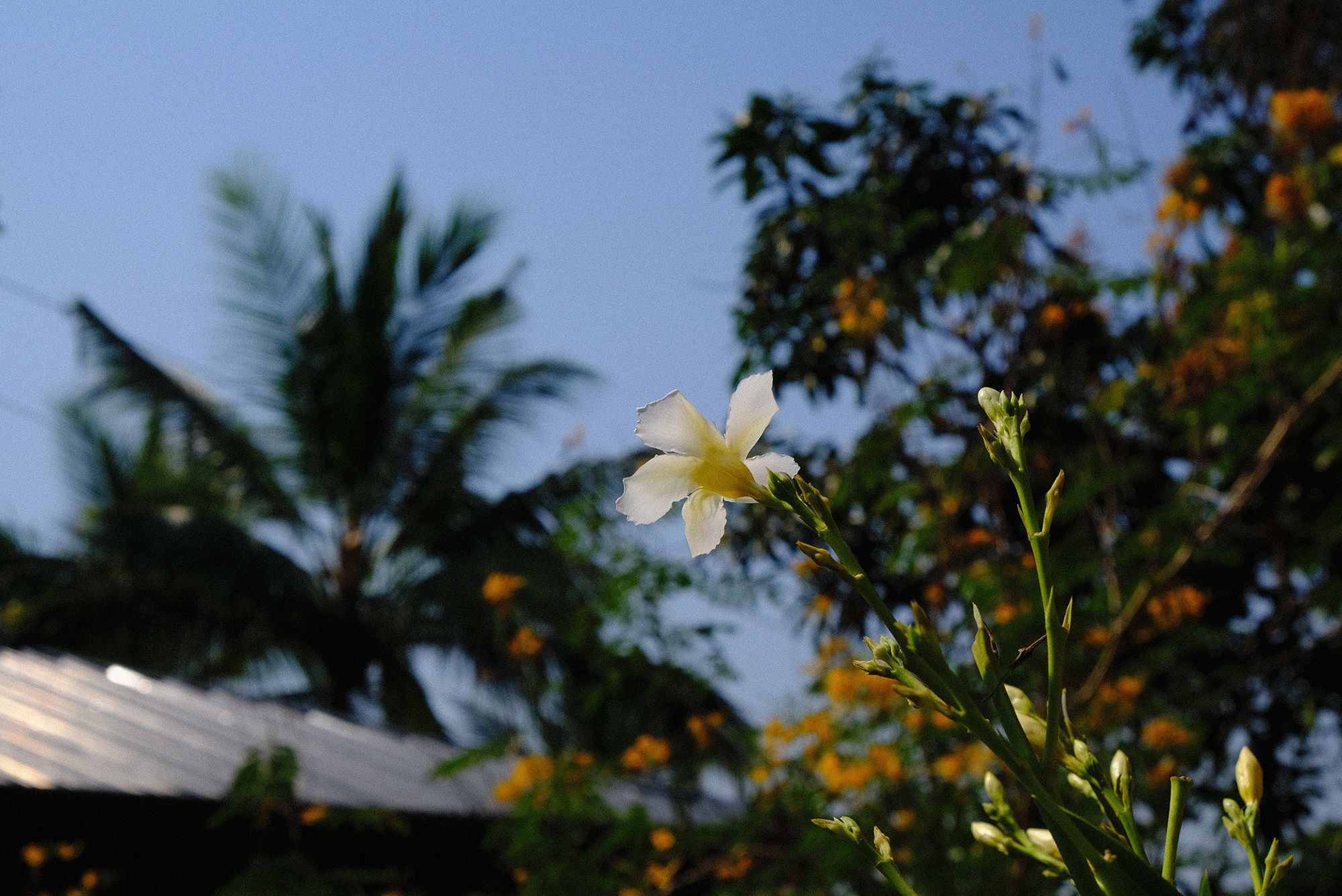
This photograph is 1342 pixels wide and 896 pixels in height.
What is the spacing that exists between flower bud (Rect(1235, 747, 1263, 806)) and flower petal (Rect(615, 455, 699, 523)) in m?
0.44

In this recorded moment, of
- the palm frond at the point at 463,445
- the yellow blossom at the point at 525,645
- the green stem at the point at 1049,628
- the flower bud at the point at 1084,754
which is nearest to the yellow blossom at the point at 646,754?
the yellow blossom at the point at 525,645

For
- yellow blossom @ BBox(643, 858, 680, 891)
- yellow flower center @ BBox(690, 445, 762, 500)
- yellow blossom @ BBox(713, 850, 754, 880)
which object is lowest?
yellow blossom @ BBox(643, 858, 680, 891)

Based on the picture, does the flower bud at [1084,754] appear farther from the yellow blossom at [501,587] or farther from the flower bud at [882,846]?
the yellow blossom at [501,587]

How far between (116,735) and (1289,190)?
4.78 m

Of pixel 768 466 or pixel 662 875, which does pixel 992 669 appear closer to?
pixel 768 466

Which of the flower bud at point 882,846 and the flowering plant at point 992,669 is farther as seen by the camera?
the flower bud at point 882,846

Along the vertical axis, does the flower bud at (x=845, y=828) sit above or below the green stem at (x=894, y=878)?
above

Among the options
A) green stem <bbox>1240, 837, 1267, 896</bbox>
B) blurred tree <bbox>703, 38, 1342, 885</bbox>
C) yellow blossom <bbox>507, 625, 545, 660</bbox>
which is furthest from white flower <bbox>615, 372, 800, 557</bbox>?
yellow blossom <bbox>507, 625, 545, 660</bbox>

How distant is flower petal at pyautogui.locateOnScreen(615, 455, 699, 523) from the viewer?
0.70m

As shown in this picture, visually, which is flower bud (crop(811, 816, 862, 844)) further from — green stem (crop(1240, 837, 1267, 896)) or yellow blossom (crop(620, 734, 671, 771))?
yellow blossom (crop(620, 734, 671, 771))

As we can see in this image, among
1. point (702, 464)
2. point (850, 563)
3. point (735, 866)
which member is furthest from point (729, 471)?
point (735, 866)

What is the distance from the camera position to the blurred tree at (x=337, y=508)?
A: 9102 millimetres

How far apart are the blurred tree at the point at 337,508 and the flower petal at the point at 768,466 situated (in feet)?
27.0

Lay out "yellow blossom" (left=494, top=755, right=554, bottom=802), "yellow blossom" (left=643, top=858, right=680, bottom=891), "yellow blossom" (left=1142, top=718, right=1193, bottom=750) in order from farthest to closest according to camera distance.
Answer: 1. "yellow blossom" (left=494, top=755, right=554, bottom=802)
2. "yellow blossom" (left=1142, top=718, right=1193, bottom=750)
3. "yellow blossom" (left=643, top=858, right=680, bottom=891)
